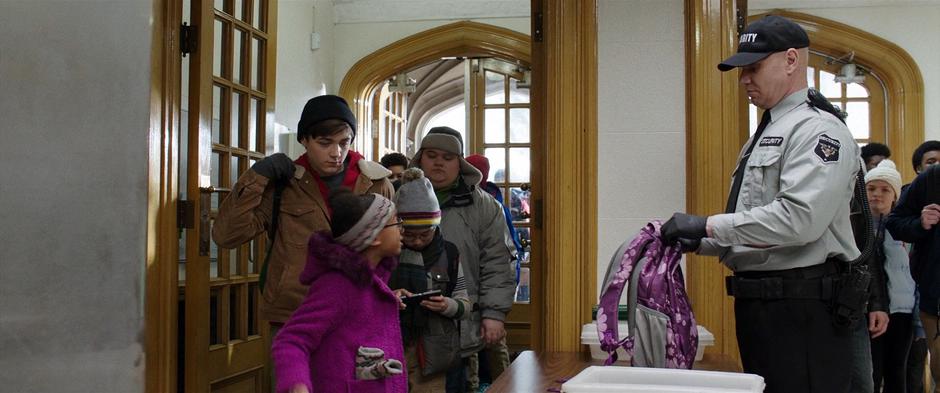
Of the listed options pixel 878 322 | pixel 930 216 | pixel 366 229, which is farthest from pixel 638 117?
pixel 930 216

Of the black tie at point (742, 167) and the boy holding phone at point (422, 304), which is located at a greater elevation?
the black tie at point (742, 167)

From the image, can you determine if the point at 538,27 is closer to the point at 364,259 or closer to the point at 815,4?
the point at 364,259

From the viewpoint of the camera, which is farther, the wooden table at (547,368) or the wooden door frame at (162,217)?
the wooden door frame at (162,217)

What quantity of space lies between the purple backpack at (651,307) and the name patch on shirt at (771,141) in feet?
0.98

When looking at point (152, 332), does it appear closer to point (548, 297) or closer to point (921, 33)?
point (548, 297)

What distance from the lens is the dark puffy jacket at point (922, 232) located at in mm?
3818

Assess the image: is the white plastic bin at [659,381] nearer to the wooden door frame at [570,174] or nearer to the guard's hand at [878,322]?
the wooden door frame at [570,174]

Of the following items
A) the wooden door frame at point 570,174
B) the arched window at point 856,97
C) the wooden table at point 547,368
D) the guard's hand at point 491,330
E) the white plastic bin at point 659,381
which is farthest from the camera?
the arched window at point 856,97

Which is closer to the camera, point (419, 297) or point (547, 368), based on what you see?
point (547, 368)

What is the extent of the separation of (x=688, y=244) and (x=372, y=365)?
0.77 m

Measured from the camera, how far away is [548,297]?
9.70ft

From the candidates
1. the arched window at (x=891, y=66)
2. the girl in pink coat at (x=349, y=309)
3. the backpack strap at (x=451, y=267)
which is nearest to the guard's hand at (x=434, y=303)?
the backpack strap at (x=451, y=267)

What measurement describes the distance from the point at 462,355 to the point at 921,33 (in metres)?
5.25

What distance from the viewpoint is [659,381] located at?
192 cm
